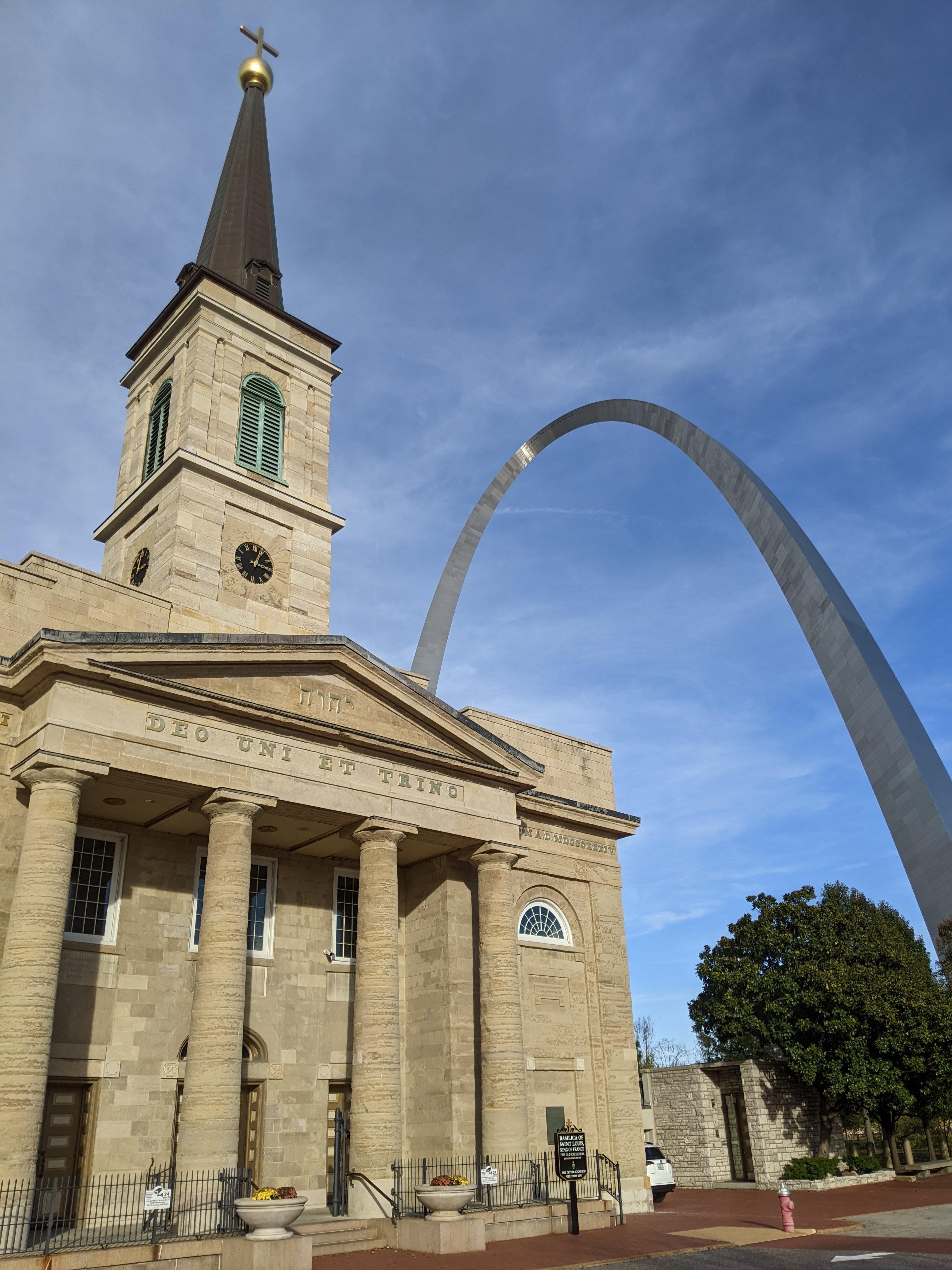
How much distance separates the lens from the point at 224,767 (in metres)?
20.2

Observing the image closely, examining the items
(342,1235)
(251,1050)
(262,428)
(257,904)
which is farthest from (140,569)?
(342,1235)

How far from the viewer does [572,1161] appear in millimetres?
20078

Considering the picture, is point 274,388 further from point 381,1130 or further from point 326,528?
point 381,1130

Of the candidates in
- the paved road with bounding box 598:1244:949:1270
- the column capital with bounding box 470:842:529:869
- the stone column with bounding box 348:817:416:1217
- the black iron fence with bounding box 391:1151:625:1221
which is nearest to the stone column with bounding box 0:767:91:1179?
the stone column with bounding box 348:817:416:1217

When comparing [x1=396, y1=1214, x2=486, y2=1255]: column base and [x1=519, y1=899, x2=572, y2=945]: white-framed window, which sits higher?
[x1=519, y1=899, x2=572, y2=945]: white-framed window

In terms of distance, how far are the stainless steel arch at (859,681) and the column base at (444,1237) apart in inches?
395

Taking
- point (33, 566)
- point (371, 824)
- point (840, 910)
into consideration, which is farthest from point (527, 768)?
point (840, 910)

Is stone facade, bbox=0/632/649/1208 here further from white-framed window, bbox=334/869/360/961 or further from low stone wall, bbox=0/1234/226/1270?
low stone wall, bbox=0/1234/226/1270

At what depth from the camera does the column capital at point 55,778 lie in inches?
699

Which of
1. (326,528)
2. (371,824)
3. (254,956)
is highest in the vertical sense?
(326,528)

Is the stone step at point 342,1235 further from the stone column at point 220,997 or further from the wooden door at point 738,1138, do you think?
the wooden door at point 738,1138

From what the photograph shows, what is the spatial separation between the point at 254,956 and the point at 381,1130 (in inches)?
201

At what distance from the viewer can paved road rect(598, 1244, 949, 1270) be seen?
45.8ft

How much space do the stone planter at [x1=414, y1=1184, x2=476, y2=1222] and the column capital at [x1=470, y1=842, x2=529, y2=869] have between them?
7678mm
